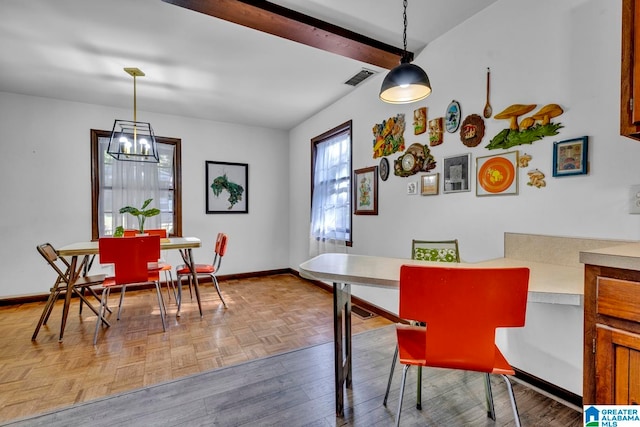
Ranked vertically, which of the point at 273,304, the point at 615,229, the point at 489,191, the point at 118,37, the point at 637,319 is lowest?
the point at 273,304

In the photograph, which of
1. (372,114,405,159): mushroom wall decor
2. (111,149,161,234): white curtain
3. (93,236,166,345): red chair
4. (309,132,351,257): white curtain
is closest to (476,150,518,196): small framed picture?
(372,114,405,159): mushroom wall decor

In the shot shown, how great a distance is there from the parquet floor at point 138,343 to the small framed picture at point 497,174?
1.61 m

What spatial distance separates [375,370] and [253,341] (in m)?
1.08

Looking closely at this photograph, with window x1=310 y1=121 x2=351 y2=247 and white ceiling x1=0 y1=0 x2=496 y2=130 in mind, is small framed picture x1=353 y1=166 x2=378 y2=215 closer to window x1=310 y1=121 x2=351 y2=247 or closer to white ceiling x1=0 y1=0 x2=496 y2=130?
window x1=310 y1=121 x2=351 y2=247

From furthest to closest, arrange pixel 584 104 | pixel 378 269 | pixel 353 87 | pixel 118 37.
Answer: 1. pixel 353 87
2. pixel 118 37
3. pixel 584 104
4. pixel 378 269

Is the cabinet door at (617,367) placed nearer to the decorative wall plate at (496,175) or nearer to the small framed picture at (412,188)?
the decorative wall plate at (496,175)

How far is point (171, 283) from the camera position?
13.8ft

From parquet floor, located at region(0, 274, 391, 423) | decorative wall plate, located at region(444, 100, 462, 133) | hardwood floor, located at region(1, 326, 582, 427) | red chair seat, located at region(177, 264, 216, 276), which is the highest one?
decorative wall plate, located at region(444, 100, 462, 133)

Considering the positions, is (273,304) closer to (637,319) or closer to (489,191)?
(489,191)

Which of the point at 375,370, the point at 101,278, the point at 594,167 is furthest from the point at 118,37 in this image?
the point at 594,167

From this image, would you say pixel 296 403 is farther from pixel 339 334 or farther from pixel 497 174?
pixel 497 174

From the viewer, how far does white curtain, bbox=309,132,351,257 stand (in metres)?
3.71

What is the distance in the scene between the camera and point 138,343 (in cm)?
244

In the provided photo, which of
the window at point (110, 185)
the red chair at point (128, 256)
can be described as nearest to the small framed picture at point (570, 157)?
the red chair at point (128, 256)
